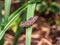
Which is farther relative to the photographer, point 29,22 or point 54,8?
point 54,8

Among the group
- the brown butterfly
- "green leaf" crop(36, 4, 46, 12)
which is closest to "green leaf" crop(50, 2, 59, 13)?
"green leaf" crop(36, 4, 46, 12)

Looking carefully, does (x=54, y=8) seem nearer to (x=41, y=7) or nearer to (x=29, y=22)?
(x=41, y=7)

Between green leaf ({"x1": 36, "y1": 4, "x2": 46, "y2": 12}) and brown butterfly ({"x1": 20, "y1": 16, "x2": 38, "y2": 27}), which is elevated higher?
green leaf ({"x1": 36, "y1": 4, "x2": 46, "y2": 12})

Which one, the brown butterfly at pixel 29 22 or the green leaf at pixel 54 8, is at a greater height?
the green leaf at pixel 54 8

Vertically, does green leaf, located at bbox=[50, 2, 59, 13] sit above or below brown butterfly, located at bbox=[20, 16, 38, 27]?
above

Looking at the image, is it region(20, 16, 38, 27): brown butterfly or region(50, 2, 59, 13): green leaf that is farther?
region(50, 2, 59, 13): green leaf

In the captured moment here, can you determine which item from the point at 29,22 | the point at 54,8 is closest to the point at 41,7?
the point at 54,8

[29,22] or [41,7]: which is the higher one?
[41,7]

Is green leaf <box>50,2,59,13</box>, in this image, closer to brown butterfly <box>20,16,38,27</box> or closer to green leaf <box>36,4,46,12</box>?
green leaf <box>36,4,46,12</box>

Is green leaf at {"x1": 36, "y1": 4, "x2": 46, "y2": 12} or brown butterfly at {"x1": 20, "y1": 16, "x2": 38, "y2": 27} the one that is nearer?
brown butterfly at {"x1": 20, "y1": 16, "x2": 38, "y2": 27}

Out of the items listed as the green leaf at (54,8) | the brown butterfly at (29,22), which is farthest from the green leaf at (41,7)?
the brown butterfly at (29,22)

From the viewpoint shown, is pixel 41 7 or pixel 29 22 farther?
pixel 41 7

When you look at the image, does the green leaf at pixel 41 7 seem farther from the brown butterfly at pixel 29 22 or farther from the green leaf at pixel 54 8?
the brown butterfly at pixel 29 22

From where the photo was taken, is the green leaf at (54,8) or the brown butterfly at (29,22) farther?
the green leaf at (54,8)
